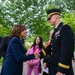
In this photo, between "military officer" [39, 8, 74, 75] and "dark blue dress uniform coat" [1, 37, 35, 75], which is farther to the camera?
"dark blue dress uniform coat" [1, 37, 35, 75]

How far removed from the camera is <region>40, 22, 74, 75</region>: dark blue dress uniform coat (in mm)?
4098

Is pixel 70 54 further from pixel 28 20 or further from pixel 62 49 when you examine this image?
pixel 28 20

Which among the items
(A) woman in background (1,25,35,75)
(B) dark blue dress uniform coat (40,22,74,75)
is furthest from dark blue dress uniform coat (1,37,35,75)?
(B) dark blue dress uniform coat (40,22,74,75)

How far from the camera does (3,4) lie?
32.6m

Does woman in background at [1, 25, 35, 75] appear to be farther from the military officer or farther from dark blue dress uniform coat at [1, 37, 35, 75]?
the military officer

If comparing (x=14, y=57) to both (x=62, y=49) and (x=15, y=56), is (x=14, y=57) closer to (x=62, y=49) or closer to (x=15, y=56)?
(x=15, y=56)

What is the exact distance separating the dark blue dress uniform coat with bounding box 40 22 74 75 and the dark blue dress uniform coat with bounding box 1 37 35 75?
0.57m

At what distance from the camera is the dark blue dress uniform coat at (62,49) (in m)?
4.10

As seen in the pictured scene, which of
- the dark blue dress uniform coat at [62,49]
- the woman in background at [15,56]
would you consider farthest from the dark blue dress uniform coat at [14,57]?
the dark blue dress uniform coat at [62,49]

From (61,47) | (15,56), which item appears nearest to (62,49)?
(61,47)

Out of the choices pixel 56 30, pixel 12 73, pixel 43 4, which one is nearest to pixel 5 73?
pixel 12 73

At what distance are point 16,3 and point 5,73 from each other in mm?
27055

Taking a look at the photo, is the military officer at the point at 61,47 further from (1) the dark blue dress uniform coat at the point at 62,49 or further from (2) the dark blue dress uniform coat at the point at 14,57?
(2) the dark blue dress uniform coat at the point at 14,57

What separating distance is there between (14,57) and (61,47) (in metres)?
1.04
